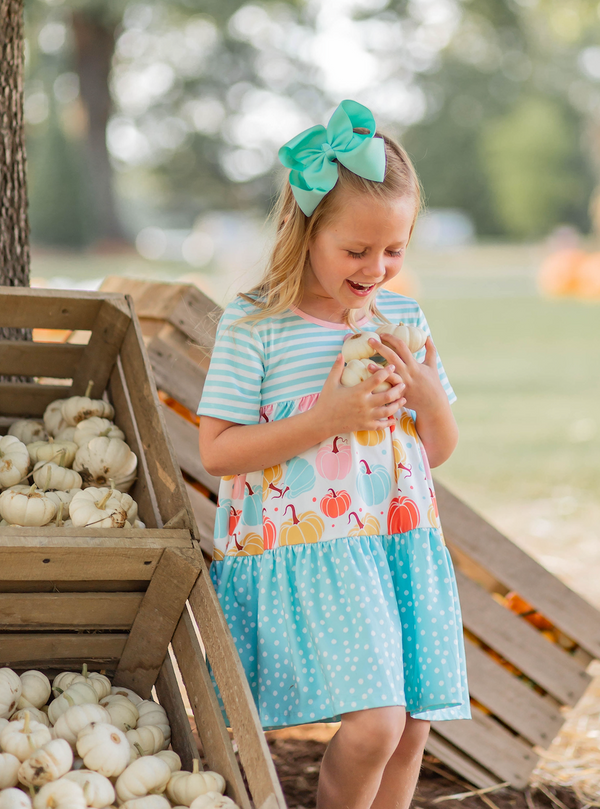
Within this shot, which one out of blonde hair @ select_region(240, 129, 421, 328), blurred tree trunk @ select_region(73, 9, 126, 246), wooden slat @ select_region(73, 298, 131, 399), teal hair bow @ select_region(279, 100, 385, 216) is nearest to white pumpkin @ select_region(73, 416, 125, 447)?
wooden slat @ select_region(73, 298, 131, 399)

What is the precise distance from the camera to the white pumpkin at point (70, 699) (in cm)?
166

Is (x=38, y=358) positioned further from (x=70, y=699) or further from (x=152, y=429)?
(x=70, y=699)

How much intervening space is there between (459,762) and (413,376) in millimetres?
1341

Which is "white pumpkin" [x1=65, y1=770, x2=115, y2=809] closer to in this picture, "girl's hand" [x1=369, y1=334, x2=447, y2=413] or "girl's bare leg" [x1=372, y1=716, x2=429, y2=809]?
"girl's bare leg" [x1=372, y1=716, x2=429, y2=809]

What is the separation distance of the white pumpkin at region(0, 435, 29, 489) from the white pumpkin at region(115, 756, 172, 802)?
0.79 meters

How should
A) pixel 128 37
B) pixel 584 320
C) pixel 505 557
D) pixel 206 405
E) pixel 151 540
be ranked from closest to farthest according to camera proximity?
pixel 151 540, pixel 206 405, pixel 505 557, pixel 584 320, pixel 128 37

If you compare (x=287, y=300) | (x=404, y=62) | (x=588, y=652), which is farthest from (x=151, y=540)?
(x=404, y=62)

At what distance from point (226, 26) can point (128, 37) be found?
480 centimetres

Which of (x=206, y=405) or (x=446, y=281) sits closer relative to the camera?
(x=206, y=405)

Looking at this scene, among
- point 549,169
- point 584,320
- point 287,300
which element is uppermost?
point 287,300

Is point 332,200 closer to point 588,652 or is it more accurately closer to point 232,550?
point 232,550

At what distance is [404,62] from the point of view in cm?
3094

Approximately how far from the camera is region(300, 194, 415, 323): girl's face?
1673 mm

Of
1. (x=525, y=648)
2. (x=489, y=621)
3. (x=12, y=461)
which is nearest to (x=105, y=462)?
(x=12, y=461)
